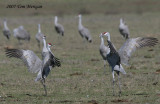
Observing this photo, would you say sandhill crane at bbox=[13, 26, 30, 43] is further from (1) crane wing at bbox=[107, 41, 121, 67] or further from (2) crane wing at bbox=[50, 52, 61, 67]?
(1) crane wing at bbox=[107, 41, 121, 67]

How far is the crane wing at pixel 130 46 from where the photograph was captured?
1185 cm

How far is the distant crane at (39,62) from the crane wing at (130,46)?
1780mm

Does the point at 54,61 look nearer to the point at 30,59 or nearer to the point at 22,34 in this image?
the point at 30,59

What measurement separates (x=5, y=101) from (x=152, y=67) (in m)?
7.74

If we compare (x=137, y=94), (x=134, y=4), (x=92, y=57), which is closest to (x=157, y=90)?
(x=137, y=94)

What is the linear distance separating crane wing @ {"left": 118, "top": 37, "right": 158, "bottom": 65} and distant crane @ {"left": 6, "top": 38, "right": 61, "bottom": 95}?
178 cm

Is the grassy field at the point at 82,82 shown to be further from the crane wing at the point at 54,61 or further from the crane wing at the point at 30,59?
the crane wing at the point at 54,61

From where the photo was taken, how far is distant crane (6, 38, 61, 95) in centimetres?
1139

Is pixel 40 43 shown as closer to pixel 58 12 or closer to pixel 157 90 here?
pixel 157 90

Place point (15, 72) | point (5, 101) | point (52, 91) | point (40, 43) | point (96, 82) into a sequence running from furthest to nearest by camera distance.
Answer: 1. point (40, 43)
2. point (15, 72)
3. point (96, 82)
4. point (52, 91)
5. point (5, 101)

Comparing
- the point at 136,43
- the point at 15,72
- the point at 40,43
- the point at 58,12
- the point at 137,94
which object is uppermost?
the point at 136,43

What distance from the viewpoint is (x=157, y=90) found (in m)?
Answer: 11.8

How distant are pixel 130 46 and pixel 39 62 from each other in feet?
8.27

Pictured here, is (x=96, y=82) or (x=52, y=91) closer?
(x=52, y=91)
